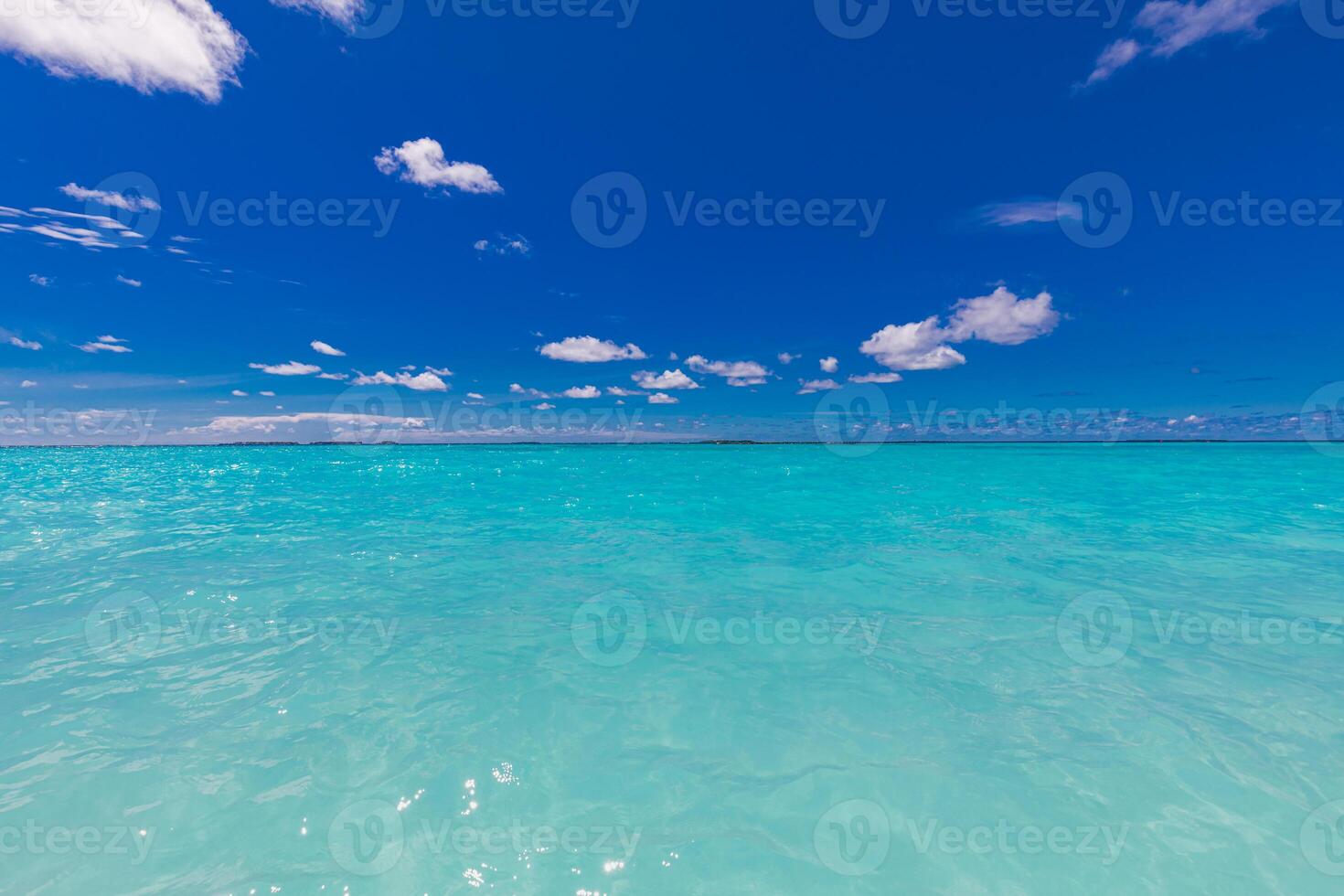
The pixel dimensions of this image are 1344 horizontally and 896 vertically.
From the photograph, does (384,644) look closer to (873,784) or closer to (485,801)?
(485,801)

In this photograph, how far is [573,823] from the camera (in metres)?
4.36

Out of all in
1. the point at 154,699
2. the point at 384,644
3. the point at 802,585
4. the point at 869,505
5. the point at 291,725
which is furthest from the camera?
the point at 869,505

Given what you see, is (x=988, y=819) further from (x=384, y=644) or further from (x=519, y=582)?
(x=519, y=582)

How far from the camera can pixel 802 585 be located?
35.8 ft

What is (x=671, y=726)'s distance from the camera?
579 cm

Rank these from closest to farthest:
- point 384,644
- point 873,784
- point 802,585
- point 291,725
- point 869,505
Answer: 1. point 873,784
2. point 291,725
3. point 384,644
4. point 802,585
5. point 869,505

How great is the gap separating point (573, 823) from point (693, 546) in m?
10.6

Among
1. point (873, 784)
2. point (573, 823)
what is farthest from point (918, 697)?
point (573, 823)

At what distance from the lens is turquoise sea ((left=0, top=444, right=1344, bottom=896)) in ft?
13.1

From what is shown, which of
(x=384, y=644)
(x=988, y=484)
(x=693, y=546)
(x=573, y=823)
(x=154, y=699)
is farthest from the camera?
(x=988, y=484)

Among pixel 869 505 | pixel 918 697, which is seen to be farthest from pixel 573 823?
pixel 869 505

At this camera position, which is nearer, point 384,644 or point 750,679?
point 750,679

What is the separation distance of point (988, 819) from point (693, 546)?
35.1 feet

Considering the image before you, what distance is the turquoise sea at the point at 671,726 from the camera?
4.01m
